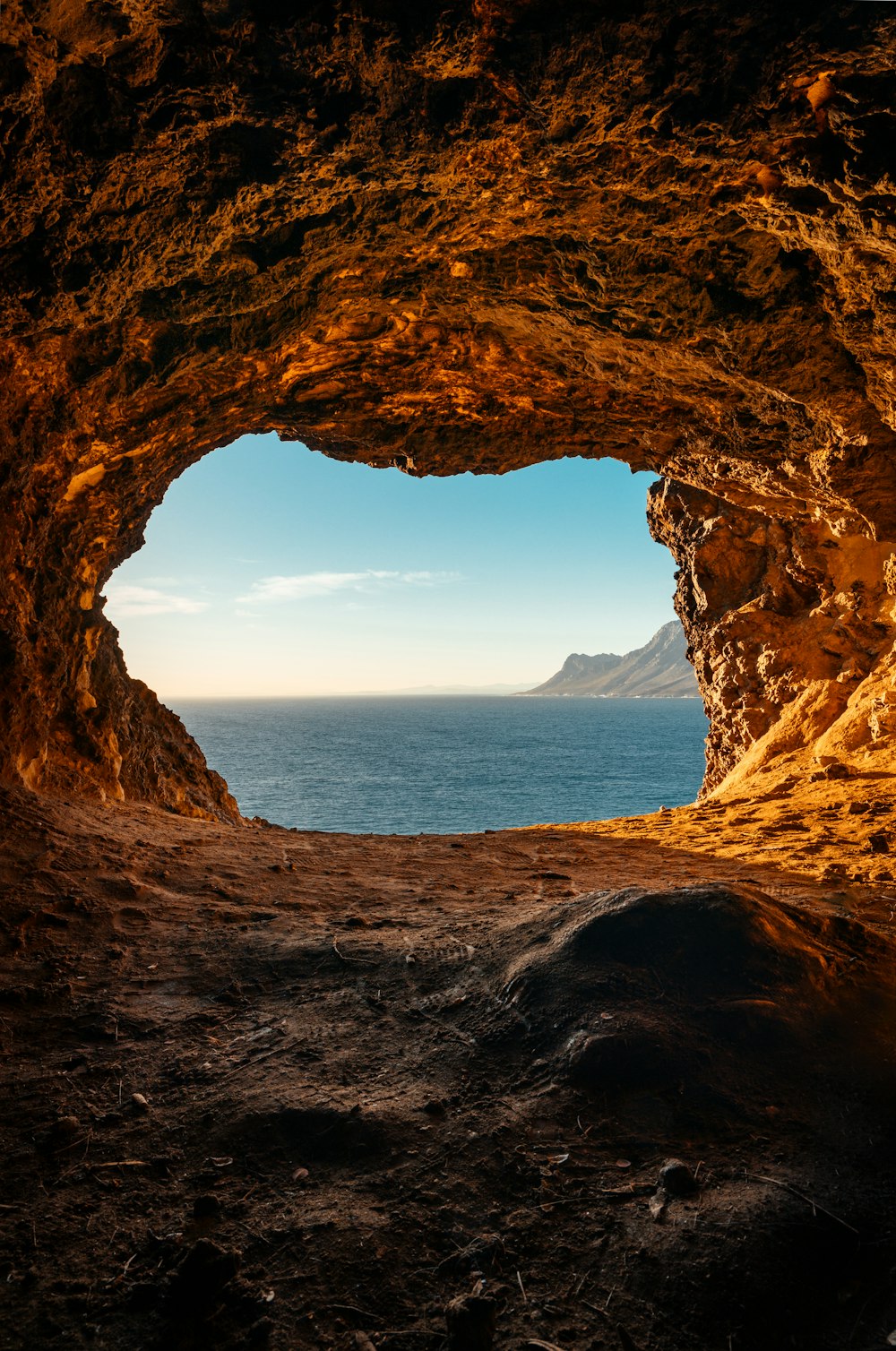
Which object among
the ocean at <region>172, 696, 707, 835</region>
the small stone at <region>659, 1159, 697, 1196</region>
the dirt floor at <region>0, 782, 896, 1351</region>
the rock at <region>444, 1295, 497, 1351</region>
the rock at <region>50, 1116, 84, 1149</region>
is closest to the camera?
the rock at <region>444, 1295, 497, 1351</region>

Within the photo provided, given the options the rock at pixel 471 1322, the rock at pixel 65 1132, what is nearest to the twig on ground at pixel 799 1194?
the rock at pixel 471 1322

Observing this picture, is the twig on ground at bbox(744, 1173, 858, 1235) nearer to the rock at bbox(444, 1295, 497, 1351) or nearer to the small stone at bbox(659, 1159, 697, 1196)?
the small stone at bbox(659, 1159, 697, 1196)

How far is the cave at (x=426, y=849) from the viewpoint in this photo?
7.16ft

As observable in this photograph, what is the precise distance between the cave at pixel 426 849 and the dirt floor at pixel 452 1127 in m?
0.02

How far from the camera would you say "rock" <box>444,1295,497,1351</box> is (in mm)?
1868

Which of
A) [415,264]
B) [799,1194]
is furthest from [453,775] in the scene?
[799,1194]

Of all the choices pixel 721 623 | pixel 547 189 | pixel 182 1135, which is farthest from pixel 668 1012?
pixel 721 623

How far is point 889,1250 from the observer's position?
2109 mm

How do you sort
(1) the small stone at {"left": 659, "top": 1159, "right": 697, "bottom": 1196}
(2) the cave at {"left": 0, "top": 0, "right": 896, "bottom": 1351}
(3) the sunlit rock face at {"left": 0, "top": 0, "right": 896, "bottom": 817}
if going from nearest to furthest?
(2) the cave at {"left": 0, "top": 0, "right": 896, "bottom": 1351} < (1) the small stone at {"left": 659, "top": 1159, "right": 697, "bottom": 1196} < (3) the sunlit rock face at {"left": 0, "top": 0, "right": 896, "bottom": 817}

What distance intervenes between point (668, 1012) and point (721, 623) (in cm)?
1711

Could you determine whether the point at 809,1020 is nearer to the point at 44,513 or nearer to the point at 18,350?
the point at 18,350

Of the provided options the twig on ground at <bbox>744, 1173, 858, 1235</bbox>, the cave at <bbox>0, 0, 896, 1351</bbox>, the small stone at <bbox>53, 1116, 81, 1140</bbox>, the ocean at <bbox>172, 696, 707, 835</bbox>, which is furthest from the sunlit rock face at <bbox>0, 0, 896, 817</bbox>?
the ocean at <bbox>172, 696, 707, 835</bbox>

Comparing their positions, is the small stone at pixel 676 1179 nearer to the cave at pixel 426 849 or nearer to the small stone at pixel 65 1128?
the cave at pixel 426 849

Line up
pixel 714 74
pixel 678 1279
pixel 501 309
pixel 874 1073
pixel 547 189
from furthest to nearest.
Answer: pixel 501 309, pixel 547 189, pixel 714 74, pixel 874 1073, pixel 678 1279
